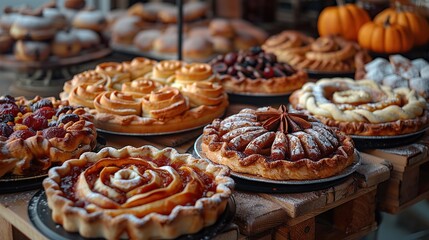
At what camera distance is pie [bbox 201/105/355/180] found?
194 centimetres

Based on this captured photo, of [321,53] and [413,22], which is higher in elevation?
[413,22]

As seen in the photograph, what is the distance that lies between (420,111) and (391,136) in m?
0.23

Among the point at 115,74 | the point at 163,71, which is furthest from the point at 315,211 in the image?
the point at 115,74

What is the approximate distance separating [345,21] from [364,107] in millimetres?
1494

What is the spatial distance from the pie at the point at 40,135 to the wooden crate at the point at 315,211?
58 cm

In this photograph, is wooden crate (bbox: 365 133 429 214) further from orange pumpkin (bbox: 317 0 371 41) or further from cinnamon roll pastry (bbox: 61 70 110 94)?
orange pumpkin (bbox: 317 0 371 41)

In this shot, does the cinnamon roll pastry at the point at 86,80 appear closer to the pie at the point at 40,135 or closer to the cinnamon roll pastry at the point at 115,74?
the cinnamon roll pastry at the point at 115,74

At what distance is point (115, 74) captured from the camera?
2.88 meters

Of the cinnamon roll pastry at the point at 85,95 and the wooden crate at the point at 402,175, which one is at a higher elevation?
the cinnamon roll pastry at the point at 85,95

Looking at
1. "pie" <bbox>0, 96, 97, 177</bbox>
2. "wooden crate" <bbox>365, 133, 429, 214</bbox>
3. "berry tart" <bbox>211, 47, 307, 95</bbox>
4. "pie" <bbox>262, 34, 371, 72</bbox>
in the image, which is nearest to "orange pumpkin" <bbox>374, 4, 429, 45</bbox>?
"pie" <bbox>262, 34, 371, 72</bbox>

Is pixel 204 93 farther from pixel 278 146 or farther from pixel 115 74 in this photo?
pixel 278 146

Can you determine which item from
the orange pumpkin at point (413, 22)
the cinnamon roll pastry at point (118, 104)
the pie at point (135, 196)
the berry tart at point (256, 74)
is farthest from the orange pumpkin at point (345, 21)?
the pie at point (135, 196)

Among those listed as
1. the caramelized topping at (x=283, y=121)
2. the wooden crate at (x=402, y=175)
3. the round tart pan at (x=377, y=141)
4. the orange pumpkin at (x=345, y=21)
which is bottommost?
the wooden crate at (x=402, y=175)

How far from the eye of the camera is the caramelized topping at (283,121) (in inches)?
84.4
